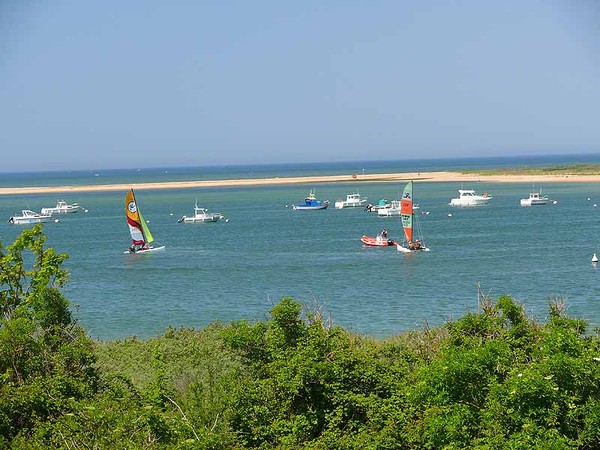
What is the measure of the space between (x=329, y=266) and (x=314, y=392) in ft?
130

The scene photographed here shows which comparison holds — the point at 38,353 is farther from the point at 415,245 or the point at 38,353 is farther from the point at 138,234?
the point at 138,234

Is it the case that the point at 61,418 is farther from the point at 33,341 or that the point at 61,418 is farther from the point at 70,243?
the point at 70,243

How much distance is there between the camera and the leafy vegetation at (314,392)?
14.5m

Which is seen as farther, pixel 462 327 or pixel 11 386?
pixel 462 327

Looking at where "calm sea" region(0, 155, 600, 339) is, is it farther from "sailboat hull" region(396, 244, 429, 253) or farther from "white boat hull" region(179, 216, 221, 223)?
"white boat hull" region(179, 216, 221, 223)

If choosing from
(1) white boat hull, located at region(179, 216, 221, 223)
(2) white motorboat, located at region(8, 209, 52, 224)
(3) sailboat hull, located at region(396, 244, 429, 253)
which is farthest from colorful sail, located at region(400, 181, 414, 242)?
(2) white motorboat, located at region(8, 209, 52, 224)

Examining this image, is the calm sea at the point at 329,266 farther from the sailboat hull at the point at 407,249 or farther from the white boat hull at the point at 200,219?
the white boat hull at the point at 200,219

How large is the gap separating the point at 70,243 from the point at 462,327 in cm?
6415

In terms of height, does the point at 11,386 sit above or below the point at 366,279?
above

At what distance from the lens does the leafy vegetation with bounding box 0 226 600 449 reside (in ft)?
47.5

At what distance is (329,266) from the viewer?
2253 inches

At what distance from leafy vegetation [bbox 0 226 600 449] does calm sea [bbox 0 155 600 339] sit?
15073mm

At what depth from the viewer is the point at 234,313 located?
136ft

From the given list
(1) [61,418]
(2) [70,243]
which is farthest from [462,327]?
(2) [70,243]
